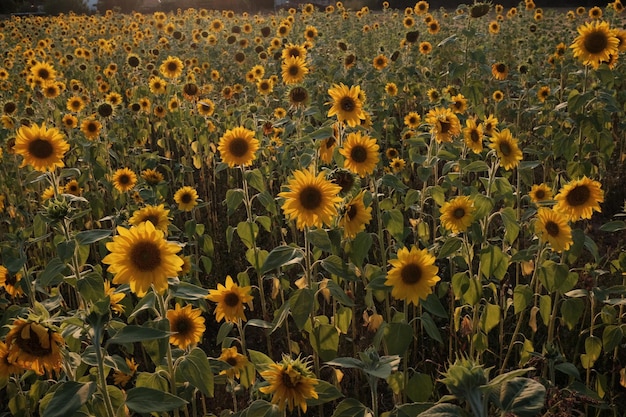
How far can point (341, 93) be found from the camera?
9.93ft

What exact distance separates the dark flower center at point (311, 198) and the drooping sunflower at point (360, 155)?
555 millimetres

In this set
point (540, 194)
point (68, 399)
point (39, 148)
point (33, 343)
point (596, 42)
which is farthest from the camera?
point (596, 42)

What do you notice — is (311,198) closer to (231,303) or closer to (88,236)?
(231,303)

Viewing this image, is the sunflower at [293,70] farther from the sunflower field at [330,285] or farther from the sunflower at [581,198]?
the sunflower at [581,198]

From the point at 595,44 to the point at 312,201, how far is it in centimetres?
285

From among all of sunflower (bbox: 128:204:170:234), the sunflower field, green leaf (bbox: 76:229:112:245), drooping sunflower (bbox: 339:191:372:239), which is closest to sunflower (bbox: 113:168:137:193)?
the sunflower field

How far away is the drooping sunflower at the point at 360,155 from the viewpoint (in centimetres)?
277

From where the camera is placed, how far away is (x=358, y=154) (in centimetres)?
278

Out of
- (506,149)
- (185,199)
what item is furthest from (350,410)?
(185,199)

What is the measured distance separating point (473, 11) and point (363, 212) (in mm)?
3374

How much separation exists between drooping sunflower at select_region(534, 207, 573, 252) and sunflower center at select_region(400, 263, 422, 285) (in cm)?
69

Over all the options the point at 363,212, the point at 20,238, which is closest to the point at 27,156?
the point at 20,238

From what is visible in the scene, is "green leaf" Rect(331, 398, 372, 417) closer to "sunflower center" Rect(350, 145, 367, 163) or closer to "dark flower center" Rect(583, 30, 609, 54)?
"sunflower center" Rect(350, 145, 367, 163)

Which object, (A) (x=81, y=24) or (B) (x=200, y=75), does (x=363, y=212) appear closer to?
(B) (x=200, y=75)
